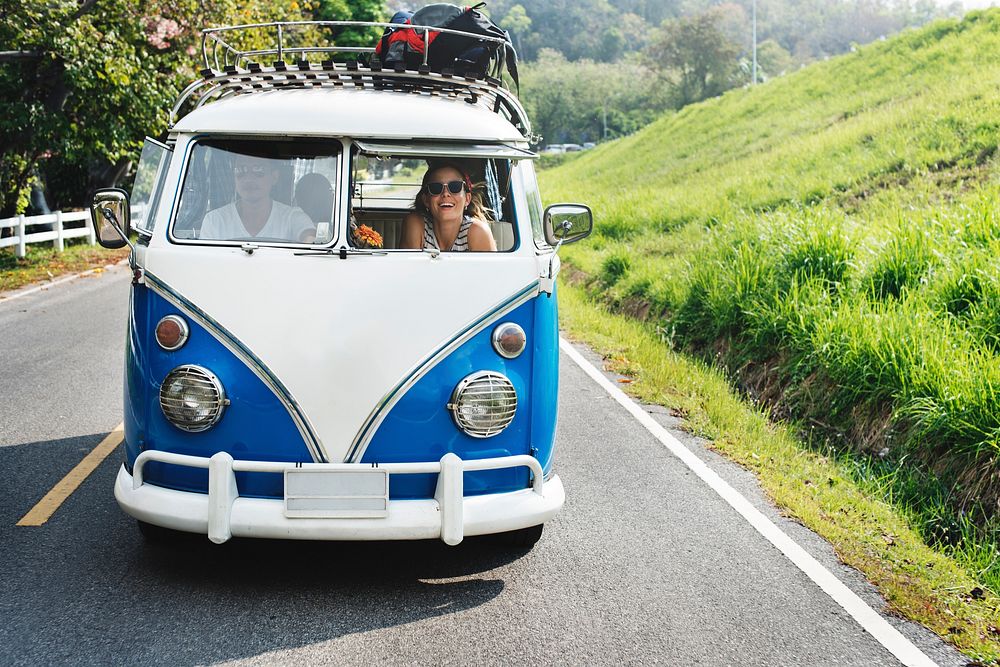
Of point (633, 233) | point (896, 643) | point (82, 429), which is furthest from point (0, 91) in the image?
point (896, 643)

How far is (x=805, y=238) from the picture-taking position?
10125 mm

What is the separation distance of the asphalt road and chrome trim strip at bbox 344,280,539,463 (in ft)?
2.27

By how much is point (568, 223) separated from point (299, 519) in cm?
217

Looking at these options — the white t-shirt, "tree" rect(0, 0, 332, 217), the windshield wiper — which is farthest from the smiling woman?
"tree" rect(0, 0, 332, 217)

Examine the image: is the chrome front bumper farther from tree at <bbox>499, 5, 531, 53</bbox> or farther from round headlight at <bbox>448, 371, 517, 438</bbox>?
tree at <bbox>499, 5, 531, 53</bbox>

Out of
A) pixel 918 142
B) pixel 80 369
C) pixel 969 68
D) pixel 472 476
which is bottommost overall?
pixel 80 369

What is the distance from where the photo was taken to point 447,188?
16.6 feet

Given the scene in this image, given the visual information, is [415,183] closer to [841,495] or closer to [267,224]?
[267,224]

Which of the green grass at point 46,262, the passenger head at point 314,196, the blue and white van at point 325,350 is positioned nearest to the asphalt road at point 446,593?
the blue and white van at point 325,350

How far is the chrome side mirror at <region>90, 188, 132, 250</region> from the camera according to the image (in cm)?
499

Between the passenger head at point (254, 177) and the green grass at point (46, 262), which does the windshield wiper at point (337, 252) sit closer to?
the passenger head at point (254, 177)

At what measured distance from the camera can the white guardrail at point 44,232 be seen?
19516 mm

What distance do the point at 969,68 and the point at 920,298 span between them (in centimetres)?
1654

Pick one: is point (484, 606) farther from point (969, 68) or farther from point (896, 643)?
point (969, 68)
